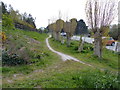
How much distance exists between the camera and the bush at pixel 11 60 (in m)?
7.00

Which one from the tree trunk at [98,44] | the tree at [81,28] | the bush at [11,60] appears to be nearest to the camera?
the bush at [11,60]

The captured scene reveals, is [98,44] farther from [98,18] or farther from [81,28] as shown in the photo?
[81,28]

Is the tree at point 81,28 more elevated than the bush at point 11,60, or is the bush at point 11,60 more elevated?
the tree at point 81,28

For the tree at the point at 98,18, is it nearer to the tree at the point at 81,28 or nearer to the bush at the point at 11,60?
the bush at the point at 11,60

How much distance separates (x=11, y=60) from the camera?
709cm

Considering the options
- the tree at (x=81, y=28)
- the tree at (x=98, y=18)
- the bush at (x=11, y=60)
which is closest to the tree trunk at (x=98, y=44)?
the tree at (x=98, y=18)

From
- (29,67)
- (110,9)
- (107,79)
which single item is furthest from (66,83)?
(110,9)

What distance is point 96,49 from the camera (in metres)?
11.4

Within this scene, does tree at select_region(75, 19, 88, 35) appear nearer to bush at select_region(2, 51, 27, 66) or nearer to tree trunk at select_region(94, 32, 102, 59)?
tree trunk at select_region(94, 32, 102, 59)

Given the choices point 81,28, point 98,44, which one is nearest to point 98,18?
point 98,44

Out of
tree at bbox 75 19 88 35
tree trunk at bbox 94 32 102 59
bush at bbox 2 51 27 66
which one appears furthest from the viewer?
tree at bbox 75 19 88 35

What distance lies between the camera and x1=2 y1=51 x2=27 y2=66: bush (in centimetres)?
700

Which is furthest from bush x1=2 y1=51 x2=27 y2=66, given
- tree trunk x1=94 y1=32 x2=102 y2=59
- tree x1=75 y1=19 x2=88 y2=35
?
tree x1=75 y1=19 x2=88 y2=35

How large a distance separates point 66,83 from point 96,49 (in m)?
7.23
